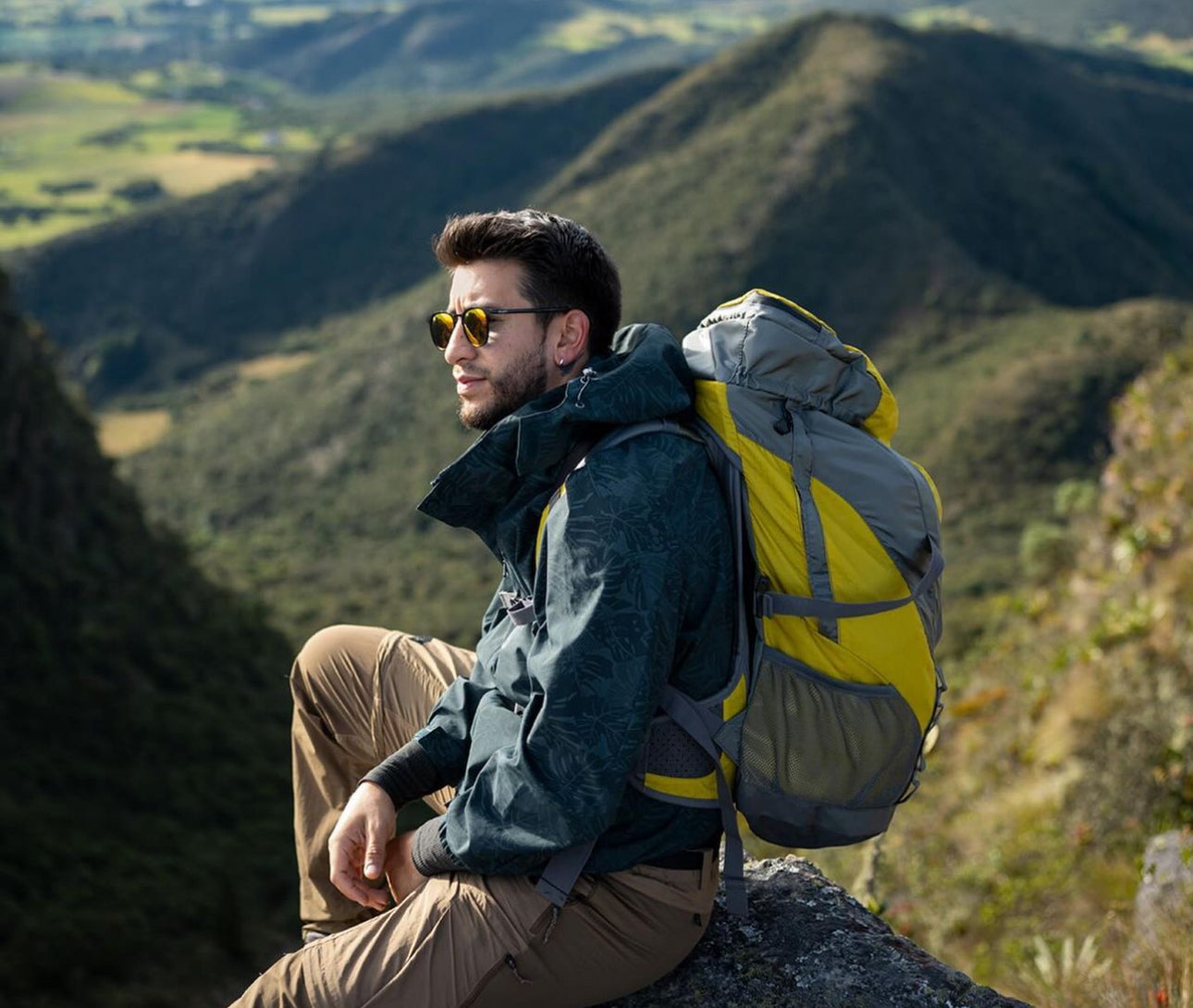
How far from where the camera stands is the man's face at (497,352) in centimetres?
255

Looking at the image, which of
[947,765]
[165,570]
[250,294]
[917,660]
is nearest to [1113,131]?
[250,294]

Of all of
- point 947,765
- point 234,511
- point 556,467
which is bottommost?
point 234,511

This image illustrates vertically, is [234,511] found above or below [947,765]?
below

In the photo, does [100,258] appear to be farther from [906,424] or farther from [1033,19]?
[1033,19]

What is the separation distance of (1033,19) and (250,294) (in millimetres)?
109242

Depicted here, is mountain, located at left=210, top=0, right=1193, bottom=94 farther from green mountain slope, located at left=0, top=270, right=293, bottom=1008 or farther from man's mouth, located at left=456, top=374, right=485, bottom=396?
man's mouth, located at left=456, top=374, right=485, bottom=396

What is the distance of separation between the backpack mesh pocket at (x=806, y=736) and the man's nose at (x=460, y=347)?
0.90 m

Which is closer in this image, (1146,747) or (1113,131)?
(1146,747)

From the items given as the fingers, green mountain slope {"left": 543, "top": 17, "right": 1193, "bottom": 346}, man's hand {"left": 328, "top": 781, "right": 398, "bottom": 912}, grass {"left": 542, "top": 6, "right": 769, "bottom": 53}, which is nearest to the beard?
man's hand {"left": 328, "top": 781, "right": 398, "bottom": 912}

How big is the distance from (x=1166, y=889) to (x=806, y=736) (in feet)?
6.69

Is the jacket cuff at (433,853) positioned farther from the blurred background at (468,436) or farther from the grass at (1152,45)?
the grass at (1152,45)

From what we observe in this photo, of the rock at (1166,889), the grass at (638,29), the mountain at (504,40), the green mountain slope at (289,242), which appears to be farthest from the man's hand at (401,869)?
the grass at (638,29)

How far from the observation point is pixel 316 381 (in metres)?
54.9

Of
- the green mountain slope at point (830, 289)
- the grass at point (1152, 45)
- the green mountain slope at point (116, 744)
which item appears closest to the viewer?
the green mountain slope at point (116, 744)
